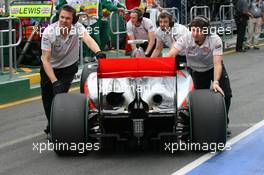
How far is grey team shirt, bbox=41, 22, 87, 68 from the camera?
823 centimetres

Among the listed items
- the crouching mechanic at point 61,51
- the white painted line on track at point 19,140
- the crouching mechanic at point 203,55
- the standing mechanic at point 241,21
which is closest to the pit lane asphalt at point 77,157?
the white painted line on track at point 19,140

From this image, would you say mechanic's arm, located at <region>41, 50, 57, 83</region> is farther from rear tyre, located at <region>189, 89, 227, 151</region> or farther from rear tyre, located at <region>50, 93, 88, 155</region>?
rear tyre, located at <region>189, 89, 227, 151</region>

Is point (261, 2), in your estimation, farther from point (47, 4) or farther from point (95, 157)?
point (95, 157)

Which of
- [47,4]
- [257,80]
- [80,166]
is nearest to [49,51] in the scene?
[80,166]

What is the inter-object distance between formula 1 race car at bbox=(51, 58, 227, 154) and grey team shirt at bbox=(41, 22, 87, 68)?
92 cm

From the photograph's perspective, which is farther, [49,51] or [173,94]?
[49,51]

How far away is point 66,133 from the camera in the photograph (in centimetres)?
733

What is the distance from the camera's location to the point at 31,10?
13.8 m

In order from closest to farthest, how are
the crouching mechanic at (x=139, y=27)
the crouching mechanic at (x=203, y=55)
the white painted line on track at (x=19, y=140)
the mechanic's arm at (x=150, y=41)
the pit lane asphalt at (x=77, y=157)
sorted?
the pit lane asphalt at (x=77, y=157)
the crouching mechanic at (x=203, y=55)
the white painted line on track at (x=19, y=140)
the mechanic's arm at (x=150, y=41)
the crouching mechanic at (x=139, y=27)

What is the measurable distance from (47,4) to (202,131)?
724 cm

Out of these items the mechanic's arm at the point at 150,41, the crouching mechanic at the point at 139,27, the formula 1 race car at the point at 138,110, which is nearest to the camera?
the formula 1 race car at the point at 138,110

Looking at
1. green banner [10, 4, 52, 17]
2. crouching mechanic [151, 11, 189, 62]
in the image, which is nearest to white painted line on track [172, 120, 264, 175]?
crouching mechanic [151, 11, 189, 62]

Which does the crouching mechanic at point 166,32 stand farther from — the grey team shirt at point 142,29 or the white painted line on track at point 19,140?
the grey team shirt at point 142,29

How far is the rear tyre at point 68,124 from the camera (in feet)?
24.0
